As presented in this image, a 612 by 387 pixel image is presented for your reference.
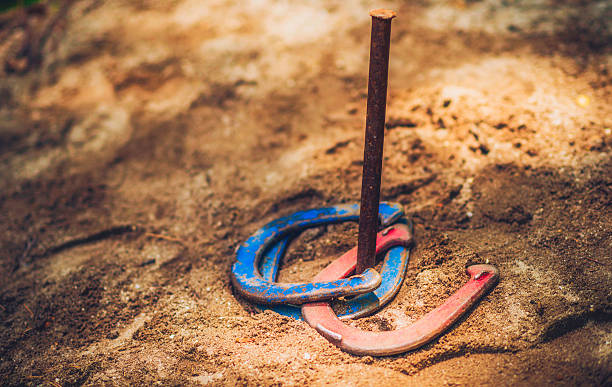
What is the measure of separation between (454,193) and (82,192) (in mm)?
2181

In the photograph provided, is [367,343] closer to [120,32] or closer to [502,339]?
[502,339]

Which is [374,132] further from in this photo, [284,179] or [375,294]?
[284,179]

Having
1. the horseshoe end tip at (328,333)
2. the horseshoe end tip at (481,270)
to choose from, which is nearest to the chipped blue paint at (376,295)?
the horseshoe end tip at (328,333)

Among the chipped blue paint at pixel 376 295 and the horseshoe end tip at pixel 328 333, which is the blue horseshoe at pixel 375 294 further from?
the horseshoe end tip at pixel 328 333

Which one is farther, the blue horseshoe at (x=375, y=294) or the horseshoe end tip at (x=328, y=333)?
the blue horseshoe at (x=375, y=294)

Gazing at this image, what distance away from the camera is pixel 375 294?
1.67 m

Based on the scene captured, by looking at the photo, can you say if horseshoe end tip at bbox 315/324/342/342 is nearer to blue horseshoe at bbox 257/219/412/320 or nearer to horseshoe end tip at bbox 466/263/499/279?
blue horseshoe at bbox 257/219/412/320

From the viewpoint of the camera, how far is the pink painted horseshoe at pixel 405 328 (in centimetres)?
148

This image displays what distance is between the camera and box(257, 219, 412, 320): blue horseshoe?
1.64 meters

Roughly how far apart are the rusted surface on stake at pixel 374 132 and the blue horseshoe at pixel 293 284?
0.11m

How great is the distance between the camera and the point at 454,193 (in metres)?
2.06

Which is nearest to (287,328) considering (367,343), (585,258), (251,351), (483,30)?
(251,351)

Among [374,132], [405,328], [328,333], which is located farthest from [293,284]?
[374,132]

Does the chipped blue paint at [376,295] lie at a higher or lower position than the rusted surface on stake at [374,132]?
lower
